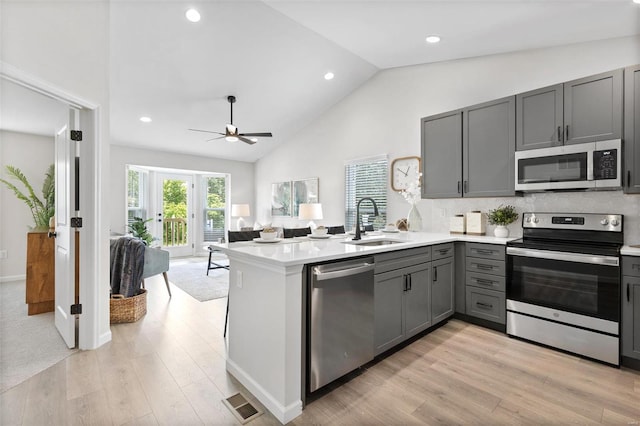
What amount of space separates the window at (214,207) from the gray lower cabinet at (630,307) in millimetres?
7440

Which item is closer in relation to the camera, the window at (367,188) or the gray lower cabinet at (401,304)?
the gray lower cabinet at (401,304)

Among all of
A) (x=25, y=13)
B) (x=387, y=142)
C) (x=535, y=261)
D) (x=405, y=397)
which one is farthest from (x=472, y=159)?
(x=25, y=13)

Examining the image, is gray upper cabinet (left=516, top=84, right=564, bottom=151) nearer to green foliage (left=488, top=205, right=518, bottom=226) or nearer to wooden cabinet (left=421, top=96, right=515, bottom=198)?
wooden cabinet (left=421, top=96, right=515, bottom=198)

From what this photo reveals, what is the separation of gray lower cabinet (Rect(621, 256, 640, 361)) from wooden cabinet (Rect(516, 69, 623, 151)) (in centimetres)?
104

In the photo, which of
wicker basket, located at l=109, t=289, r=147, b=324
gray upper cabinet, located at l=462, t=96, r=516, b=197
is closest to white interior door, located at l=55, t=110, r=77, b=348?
wicker basket, located at l=109, t=289, r=147, b=324

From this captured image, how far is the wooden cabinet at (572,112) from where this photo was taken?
2479 mm

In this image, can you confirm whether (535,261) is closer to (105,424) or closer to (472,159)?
(472,159)

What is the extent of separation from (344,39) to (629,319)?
3.77 meters

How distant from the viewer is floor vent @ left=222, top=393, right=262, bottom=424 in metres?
1.73

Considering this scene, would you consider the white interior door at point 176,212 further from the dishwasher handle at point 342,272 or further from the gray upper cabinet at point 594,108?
the gray upper cabinet at point 594,108

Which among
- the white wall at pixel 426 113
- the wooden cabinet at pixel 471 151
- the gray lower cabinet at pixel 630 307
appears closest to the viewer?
the gray lower cabinet at pixel 630 307

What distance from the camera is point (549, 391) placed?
2.00 meters

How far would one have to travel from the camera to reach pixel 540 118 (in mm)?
2875

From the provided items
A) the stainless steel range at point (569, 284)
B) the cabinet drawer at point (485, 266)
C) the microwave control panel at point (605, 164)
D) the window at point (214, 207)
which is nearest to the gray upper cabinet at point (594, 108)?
the microwave control panel at point (605, 164)
